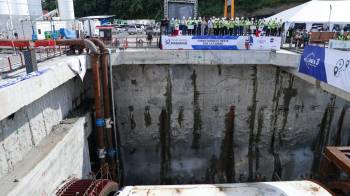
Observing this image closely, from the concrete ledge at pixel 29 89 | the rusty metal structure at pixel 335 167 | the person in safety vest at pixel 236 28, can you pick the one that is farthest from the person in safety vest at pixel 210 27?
the rusty metal structure at pixel 335 167

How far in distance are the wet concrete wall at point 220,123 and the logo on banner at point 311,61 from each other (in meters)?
2.36

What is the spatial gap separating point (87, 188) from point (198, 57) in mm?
7273

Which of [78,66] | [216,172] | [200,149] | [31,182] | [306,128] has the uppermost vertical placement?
[78,66]

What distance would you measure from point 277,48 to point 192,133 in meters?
5.62

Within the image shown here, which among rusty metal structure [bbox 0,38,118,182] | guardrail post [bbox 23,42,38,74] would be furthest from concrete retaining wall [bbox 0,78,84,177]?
rusty metal structure [bbox 0,38,118,182]

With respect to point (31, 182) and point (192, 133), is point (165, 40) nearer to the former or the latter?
point (192, 133)

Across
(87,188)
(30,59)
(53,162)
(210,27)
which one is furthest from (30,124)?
(210,27)

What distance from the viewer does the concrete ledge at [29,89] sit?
21.4 ft

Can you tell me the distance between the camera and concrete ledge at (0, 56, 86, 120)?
21.4ft

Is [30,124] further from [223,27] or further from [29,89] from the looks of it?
[223,27]

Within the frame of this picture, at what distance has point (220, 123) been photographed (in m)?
14.4

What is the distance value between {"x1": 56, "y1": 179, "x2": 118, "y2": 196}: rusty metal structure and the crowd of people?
861 cm

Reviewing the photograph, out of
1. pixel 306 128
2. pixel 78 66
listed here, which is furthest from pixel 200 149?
pixel 78 66

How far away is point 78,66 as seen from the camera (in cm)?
1107
